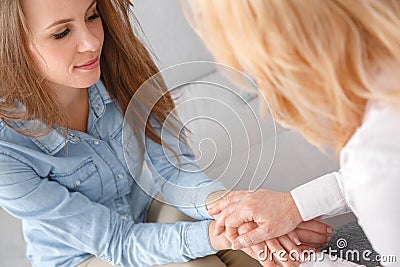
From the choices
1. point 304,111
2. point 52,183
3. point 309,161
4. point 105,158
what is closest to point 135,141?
point 105,158

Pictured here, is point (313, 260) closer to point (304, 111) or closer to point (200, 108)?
point (304, 111)

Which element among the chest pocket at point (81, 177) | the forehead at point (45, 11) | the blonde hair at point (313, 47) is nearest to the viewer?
the blonde hair at point (313, 47)

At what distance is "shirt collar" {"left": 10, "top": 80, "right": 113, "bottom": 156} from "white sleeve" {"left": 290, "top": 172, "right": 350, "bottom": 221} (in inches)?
15.5

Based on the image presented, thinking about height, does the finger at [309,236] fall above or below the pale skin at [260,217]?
below

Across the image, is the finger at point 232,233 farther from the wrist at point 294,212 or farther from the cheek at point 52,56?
the cheek at point 52,56

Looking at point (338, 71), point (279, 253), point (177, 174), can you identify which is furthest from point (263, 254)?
point (338, 71)

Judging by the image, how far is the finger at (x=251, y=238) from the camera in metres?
1.12

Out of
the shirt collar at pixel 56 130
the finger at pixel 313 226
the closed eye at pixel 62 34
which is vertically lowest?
the finger at pixel 313 226

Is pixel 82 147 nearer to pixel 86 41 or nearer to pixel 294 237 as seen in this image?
pixel 86 41

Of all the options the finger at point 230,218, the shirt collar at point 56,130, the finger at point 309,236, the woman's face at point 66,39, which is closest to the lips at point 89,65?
the woman's face at point 66,39

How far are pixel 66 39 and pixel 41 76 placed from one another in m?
0.09

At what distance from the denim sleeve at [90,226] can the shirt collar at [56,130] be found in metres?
0.05

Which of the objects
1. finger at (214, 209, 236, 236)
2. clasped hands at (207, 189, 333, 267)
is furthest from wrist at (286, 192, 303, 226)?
finger at (214, 209, 236, 236)

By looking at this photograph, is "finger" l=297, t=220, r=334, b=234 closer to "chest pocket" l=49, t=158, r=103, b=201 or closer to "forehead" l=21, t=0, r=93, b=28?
"chest pocket" l=49, t=158, r=103, b=201
